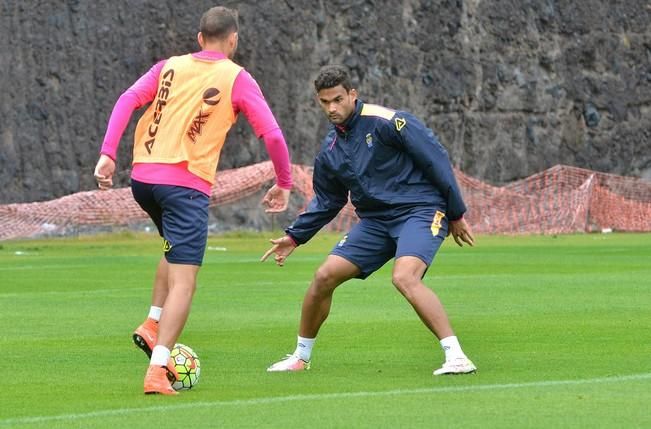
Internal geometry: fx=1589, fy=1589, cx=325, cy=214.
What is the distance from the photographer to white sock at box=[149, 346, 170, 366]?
31.1 feet

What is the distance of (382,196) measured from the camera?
430 inches

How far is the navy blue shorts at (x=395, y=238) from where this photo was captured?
35.1 feet

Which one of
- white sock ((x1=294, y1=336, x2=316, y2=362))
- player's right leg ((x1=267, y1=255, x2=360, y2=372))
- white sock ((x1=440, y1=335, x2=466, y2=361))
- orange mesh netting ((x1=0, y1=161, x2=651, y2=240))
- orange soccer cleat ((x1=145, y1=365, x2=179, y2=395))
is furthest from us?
orange mesh netting ((x1=0, y1=161, x2=651, y2=240))

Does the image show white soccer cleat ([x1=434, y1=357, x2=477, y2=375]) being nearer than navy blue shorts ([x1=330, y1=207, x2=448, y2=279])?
Yes

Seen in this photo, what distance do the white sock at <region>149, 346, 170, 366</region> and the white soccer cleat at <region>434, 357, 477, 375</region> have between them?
188 centimetres

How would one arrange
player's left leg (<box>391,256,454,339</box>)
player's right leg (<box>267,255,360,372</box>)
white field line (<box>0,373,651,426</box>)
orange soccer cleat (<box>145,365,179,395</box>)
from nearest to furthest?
1. white field line (<box>0,373,651,426</box>)
2. orange soccer cleat (<box>145,365,179,395</box>)
3. player's left leg (<box>391,256,454,339</box>)
4. player's right leg (<box>267,255,360,372</box>)

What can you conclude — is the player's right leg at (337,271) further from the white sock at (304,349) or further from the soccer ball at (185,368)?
the soccer ball at (185,368)

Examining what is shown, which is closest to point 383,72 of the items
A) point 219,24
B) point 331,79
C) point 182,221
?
point 331,79

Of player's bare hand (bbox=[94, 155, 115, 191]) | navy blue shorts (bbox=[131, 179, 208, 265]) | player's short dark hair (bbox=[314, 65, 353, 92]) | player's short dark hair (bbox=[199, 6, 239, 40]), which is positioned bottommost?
navy blue shorts (bbox=[131, 179, 208, 265])

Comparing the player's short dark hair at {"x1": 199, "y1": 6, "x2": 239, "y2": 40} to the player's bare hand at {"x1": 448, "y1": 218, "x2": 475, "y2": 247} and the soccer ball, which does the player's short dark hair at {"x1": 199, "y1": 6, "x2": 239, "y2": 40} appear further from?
the player's bare hand at {"x1": 448, "y1": 218, "x2": 475, "y2": 247}

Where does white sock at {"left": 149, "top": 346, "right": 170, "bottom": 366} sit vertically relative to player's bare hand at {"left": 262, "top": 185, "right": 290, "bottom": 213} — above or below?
below

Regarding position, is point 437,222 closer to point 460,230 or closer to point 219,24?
point 460,230

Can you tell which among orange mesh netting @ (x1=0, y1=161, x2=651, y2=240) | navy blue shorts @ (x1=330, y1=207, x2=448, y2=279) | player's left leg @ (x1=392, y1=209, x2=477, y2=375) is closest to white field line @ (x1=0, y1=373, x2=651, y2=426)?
player's left leg @ (x1=392, y1=209, x2=477, y2=375)

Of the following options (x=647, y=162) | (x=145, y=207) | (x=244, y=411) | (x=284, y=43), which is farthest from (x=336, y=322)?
(x=647, y=162)
